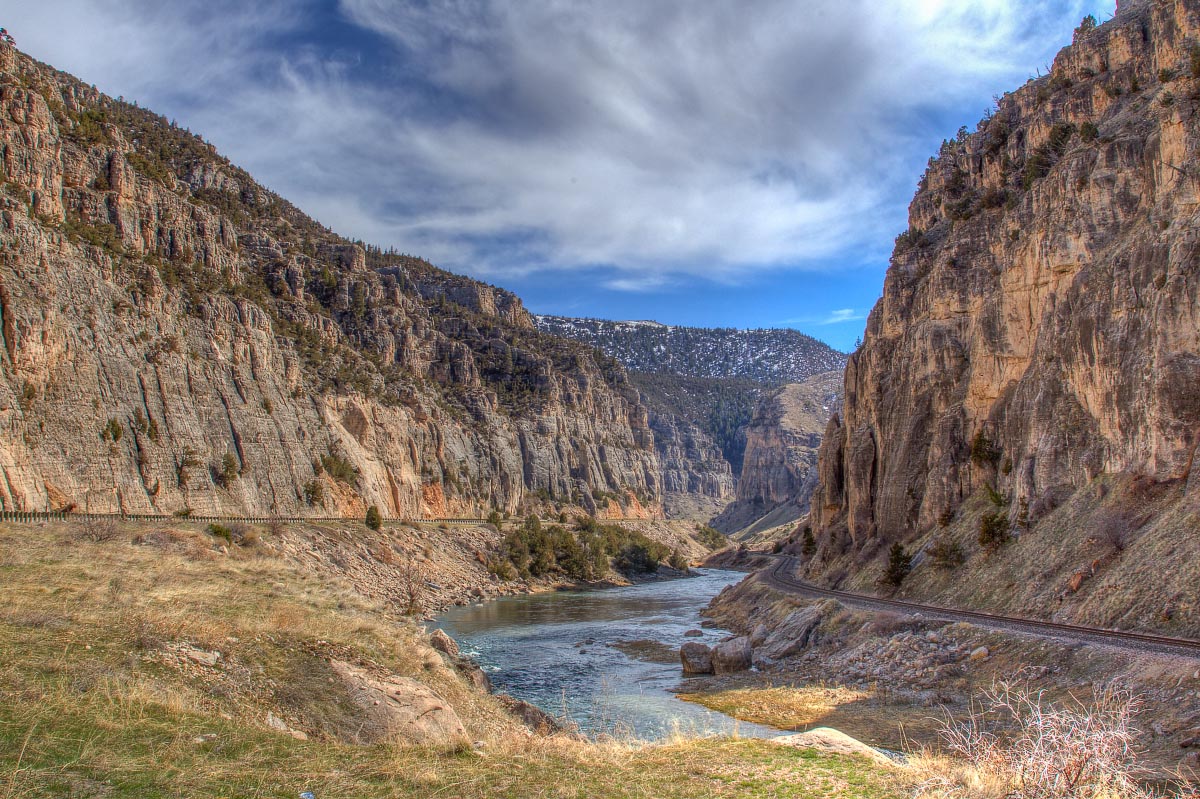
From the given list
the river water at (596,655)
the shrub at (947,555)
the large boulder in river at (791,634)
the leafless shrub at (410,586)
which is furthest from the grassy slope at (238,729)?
the leafless shrub at (410,586)

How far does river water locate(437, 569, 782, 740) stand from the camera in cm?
2530

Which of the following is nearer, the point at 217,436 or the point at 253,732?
the point at 253,732

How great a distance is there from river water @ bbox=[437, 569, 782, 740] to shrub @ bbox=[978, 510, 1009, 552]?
16.5 m

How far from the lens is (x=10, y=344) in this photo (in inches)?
1790

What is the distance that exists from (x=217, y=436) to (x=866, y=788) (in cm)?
6465

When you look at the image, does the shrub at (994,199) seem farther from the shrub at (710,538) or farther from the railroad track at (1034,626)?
the shrub at (710,538)

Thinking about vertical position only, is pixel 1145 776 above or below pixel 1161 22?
below

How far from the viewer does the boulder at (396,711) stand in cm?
1388

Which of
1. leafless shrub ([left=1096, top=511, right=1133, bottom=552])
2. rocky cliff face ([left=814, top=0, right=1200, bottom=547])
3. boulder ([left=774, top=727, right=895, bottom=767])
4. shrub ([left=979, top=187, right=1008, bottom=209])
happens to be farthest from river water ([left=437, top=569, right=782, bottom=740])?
shrub ([left=979, top=187, right=1008, bottom=209])

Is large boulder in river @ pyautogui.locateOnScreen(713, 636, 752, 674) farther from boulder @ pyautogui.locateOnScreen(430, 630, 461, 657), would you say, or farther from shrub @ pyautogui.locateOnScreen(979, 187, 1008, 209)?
shrub @ pyautogui.locateOnScreen(979, 187, 1008, 209)

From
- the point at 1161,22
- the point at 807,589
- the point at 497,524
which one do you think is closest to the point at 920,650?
the point at 807,589

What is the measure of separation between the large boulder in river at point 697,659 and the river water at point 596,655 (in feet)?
2.30

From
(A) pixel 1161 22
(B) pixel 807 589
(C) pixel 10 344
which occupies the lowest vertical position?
(B) pixel 807 589

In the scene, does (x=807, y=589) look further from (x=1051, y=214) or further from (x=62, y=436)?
(x=62, y=436)
